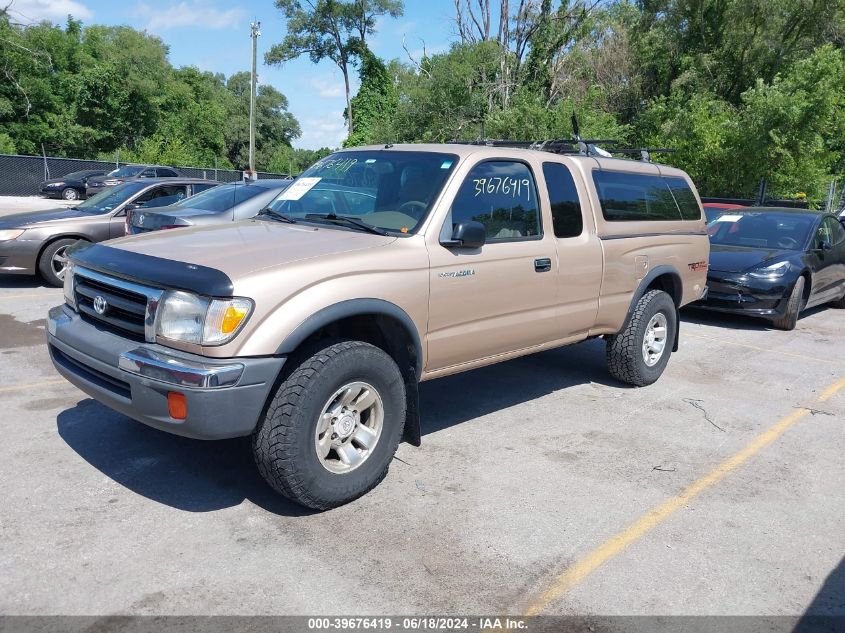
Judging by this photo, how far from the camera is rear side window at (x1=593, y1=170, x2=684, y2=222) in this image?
584 cm

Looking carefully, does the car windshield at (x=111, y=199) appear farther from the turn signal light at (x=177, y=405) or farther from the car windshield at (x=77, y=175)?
the car windshield at (x=77, y=175)

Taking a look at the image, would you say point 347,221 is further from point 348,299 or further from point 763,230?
point 763,230

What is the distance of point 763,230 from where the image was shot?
10352mm

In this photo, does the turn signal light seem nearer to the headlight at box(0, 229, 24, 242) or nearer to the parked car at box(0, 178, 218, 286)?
the parked car at box(0, 178, 218, 286)

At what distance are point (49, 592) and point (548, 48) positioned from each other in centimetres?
2775

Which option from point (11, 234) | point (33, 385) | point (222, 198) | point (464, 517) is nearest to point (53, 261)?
point (11, 234)

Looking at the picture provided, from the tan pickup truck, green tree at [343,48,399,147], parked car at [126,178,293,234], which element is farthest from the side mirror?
green tree at [343,48,399,147]

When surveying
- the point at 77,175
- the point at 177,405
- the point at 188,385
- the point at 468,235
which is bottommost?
the point at 177,405

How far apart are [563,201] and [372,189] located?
4.90ft

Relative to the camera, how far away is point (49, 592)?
3.03 m

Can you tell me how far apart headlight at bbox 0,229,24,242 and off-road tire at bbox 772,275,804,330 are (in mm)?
9741

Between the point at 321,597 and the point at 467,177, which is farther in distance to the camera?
the point at 467,177

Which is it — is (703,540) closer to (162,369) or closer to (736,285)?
(162,369)

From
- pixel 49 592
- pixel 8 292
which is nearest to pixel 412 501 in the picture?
pixel 49 592
